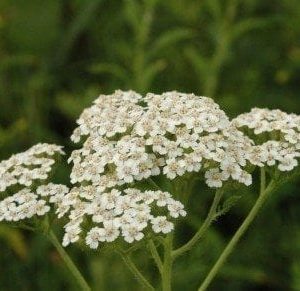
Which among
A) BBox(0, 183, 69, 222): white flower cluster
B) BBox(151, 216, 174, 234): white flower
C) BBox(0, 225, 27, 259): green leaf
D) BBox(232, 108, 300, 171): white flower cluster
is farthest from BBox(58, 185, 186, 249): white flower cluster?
BBox(0, 225, 27, 259): green leaf

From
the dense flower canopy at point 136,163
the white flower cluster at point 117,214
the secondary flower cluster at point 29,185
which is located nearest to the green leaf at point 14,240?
the secondary flower cluster at point 29,185

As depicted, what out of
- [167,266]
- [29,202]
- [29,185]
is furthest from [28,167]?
[167,266]

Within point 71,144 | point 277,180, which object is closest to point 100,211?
point 277,180

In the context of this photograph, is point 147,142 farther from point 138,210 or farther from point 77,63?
point 77,63

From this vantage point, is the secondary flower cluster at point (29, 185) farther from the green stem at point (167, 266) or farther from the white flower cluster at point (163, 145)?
the green stem at point (167, 266)

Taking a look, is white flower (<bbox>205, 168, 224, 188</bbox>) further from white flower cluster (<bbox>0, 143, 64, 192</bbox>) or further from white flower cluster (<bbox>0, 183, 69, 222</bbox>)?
white flower cluster (<bbox>0, 143, 64, 192</bbox>)
